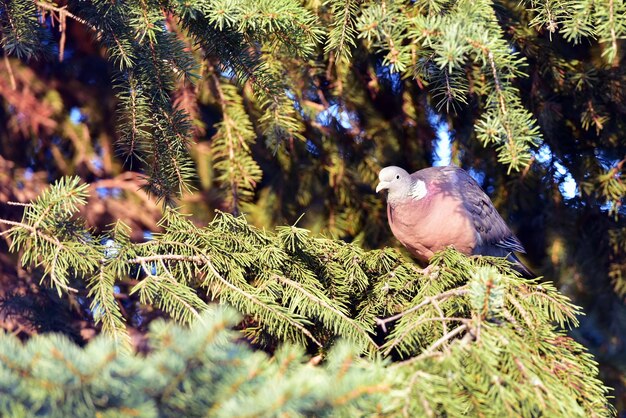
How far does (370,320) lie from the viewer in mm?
1731

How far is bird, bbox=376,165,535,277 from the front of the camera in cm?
259

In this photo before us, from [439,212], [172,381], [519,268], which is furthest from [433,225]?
[172,381]

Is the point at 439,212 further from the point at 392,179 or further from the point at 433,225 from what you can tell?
the point at 392,179

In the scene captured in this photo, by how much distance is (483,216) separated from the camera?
8.98ft

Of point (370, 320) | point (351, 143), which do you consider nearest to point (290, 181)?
point (351, 143)

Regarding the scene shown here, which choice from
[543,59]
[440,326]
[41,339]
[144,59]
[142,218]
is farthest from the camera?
[142,218]

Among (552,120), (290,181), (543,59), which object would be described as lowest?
(290,181)

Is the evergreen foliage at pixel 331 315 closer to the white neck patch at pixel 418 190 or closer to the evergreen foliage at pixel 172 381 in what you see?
the evergreen foliage at pixel 172 381

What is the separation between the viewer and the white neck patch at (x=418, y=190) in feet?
8.64

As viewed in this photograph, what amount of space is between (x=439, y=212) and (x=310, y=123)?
0.67 m

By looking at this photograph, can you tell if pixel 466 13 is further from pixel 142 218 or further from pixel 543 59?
pixel 142 218

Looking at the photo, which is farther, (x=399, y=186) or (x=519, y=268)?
(x=519, y=268)

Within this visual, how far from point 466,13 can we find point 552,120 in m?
1.13

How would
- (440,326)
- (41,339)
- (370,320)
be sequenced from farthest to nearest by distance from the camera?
(370,320), (440,326), (41,339)
